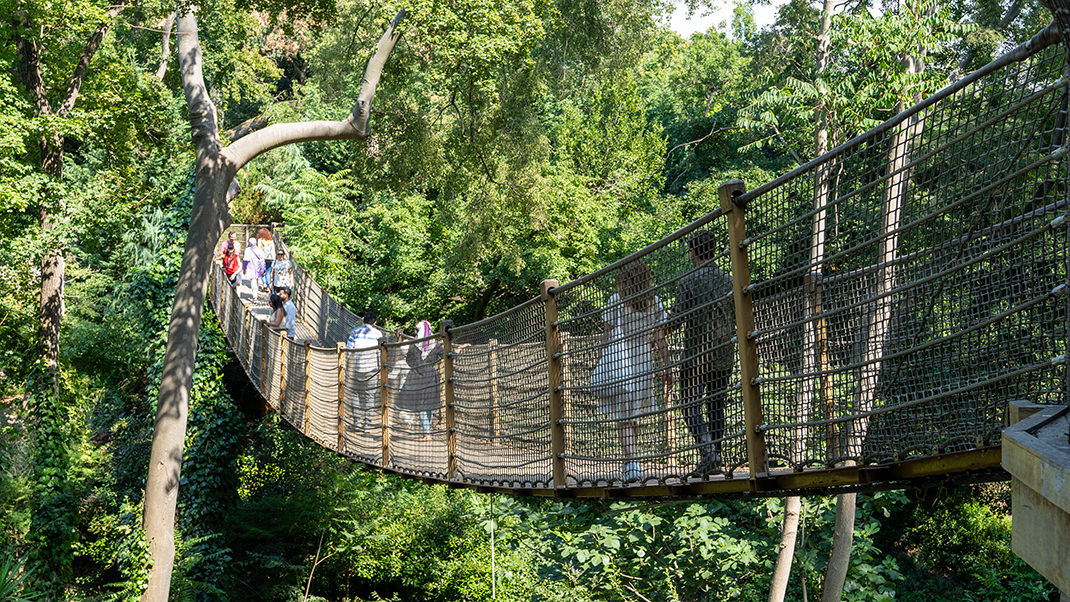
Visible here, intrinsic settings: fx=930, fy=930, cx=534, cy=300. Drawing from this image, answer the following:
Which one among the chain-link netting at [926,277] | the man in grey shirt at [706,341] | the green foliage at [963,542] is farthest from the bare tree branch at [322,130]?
the green foliage at [963,542]

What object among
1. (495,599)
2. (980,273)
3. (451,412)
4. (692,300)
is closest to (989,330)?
(980,273)

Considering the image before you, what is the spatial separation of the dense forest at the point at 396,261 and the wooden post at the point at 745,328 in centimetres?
360

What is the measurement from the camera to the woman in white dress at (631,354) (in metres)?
3.27

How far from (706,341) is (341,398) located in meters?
4.67

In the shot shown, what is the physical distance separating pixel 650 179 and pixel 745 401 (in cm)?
1706

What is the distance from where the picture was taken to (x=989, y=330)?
2066 millimetres

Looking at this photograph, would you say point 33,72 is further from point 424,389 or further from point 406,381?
point 424,389

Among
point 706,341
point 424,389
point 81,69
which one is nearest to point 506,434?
point 424,389

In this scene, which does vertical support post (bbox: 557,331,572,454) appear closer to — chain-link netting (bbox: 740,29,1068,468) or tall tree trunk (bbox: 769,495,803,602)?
chain-link netting (bbox: 740,29,1068,468)

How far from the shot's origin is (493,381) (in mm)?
4664

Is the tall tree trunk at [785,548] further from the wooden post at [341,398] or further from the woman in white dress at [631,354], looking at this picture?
the woman in white dress at [631,354]

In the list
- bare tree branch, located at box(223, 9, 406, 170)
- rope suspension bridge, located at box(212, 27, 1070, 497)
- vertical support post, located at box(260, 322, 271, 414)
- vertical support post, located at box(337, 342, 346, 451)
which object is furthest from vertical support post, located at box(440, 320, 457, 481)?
bare tree branch, located at box(223, 9, 406, 170)

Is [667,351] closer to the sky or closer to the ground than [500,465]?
closer to the sky

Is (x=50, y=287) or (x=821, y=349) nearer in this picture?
(x=821, y=349)
